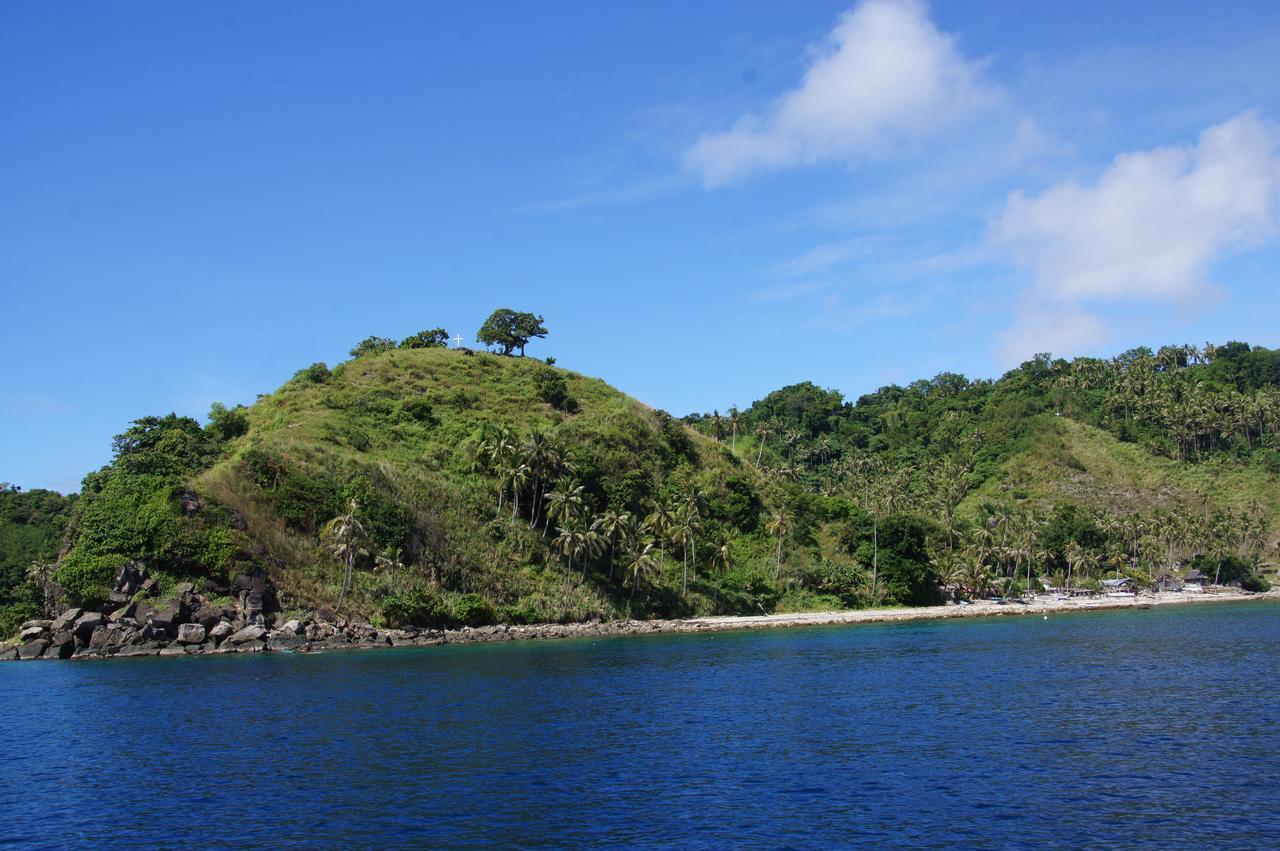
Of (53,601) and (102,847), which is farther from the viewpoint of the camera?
(53,601)

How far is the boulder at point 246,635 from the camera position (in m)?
77.4

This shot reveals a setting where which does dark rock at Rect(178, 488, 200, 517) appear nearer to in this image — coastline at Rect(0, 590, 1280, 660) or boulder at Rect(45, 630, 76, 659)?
coastline at Rect(0, 590, 1280, 660)

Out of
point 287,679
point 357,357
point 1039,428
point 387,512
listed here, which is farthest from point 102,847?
point 1039,428

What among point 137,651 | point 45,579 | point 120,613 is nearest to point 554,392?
point 45,579

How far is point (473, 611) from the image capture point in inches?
3531

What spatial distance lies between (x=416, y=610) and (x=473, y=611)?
19.0 feet

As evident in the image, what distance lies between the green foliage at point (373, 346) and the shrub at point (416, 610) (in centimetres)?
7276

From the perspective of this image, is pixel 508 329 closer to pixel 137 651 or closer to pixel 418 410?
pixel 418 410

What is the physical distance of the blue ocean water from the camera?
90.8ft

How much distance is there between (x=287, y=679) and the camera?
59250 millimetres

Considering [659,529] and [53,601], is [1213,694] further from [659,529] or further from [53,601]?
[53,601]

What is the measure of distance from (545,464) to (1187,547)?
12304cm

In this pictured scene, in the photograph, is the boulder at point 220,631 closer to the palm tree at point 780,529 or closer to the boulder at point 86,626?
the boulder at point 86,626

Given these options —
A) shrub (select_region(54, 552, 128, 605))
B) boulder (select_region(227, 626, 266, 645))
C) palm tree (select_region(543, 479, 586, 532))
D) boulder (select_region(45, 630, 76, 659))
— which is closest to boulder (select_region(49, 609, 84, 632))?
boulder (select_region(45, 630, 76, 659))
